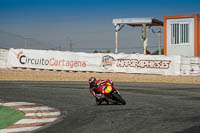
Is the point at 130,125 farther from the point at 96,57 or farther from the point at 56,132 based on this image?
the point at 96,57

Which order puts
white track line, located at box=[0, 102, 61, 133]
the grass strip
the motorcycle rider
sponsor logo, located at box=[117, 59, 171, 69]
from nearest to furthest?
white track line, located at box=[0, 102, 61, 133] < the grass strip < the motorcycle rider < sponsor logo, located at box=[117, 59, 171, 69]

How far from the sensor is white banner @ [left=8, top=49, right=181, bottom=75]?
28797 mm

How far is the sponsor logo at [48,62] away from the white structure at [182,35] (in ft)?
35.1

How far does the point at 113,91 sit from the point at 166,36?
26729 mm

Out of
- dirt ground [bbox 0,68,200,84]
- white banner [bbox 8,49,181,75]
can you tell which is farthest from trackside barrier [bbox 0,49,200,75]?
dirt ground [bbox 0,68,200,84]

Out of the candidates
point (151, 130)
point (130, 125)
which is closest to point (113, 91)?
point (130, 125)

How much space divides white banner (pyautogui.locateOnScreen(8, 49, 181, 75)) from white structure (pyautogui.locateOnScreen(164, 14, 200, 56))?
7.40m

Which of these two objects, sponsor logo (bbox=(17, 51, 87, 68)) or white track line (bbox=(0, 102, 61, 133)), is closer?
white track line (bbox=(0, 102, 61, 133))

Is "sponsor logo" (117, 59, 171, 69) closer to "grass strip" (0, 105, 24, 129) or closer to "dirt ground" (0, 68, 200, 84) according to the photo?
"dirt ground" (0, 68, 200, 84)

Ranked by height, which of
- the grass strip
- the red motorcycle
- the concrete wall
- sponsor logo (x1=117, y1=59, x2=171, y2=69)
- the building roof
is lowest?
the grass strip

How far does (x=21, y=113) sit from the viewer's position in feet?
33.8

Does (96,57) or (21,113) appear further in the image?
(96,57)

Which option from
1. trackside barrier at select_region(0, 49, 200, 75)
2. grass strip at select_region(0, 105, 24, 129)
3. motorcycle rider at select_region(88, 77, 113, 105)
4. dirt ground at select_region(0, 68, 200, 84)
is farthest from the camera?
trackside barrier at select_region(0, 49, 200, 75)

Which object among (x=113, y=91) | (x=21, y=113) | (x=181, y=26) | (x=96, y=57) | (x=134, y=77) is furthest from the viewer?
(x=181, y=26)
